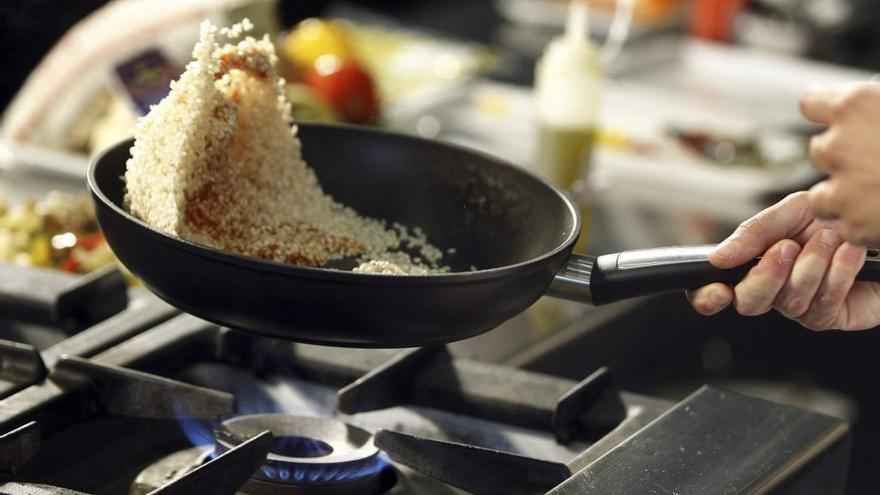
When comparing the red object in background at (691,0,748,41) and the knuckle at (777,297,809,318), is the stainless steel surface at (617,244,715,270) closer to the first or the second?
the knuckle at (777,297,809,318)

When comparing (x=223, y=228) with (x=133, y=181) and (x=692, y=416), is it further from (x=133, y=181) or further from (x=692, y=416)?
(x=692, y=416)

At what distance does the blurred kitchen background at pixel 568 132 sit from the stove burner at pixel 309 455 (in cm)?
28

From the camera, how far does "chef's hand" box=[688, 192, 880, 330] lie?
2.76ft

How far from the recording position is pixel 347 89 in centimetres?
183

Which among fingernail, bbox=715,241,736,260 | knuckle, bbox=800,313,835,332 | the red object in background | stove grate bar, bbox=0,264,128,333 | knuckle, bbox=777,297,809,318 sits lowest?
the red object in background

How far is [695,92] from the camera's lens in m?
2.38

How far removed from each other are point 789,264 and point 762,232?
3cm

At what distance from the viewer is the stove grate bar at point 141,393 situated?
36.1 inches

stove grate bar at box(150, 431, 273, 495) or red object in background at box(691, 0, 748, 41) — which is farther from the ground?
stove grate bar at box(150, 431, 273, 495)

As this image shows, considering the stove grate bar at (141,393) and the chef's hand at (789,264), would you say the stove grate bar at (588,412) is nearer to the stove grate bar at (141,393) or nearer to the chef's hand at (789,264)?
the chef's hand at (789,264)

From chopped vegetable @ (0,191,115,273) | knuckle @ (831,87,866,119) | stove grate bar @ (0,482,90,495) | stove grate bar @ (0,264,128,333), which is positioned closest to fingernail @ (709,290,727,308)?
knuckle @ (831,87,866,119)

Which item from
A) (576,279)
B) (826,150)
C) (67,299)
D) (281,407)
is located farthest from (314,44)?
(826,150)

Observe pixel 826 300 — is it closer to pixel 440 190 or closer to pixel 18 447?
pixel 440 190

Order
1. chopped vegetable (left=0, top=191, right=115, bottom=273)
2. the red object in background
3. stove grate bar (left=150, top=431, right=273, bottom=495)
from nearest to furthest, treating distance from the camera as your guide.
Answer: stove grate bar (left=150, top=431, right=273, bottom=495), chopped vegetable (left=0, top=191, right=115, bottom=273), the red object in background
